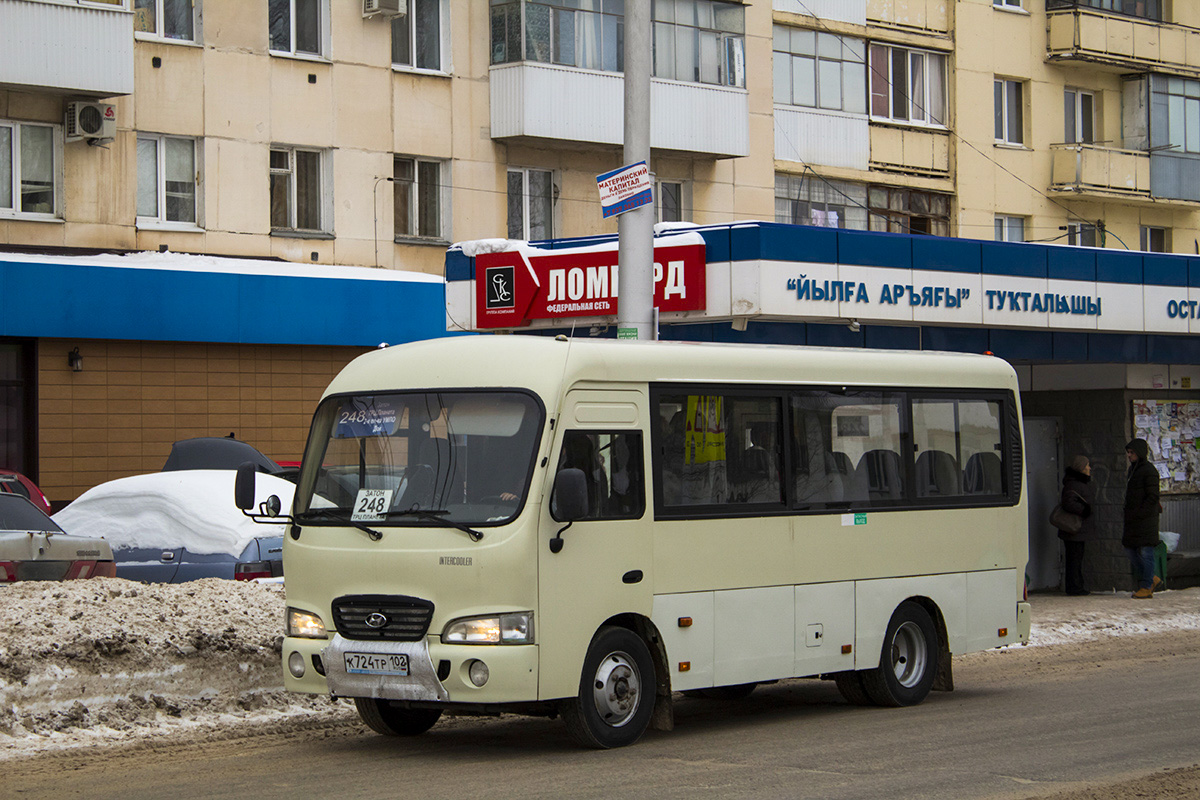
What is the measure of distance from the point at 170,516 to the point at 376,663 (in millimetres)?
4993

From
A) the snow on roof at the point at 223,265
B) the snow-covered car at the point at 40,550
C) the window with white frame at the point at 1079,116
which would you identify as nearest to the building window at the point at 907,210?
the window with white frame at the point at 1079,116

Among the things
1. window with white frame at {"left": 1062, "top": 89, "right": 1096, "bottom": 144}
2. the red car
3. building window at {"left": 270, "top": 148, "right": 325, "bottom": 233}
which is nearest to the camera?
the red car

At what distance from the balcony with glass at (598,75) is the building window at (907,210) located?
5032 mm

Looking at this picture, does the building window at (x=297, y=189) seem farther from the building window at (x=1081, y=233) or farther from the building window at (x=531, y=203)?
the building window at (x=1081, y=233)

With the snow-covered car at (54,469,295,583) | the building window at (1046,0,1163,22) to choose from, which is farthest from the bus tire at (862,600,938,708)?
the building window at (1046,0,1163,22)

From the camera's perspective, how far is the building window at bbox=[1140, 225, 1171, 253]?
136ft

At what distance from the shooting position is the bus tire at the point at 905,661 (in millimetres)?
11648

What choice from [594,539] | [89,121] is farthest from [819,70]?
[594,539]

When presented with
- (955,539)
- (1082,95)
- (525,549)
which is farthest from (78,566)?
(1082,95)

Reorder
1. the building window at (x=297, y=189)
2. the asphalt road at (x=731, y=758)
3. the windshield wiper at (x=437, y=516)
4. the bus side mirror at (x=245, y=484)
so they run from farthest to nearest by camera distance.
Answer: the building window at (x=297, y=189) → the bus side mirror at (x=245, y=484) → the windshield wiper at (x=437, y=516) → the asphalt road at (x=731, y=758)

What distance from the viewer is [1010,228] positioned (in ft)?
127

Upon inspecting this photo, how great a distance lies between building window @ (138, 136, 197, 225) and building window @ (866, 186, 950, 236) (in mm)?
15294

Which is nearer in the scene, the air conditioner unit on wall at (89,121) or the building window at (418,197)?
the air conditioner unit on wall at (89,121)

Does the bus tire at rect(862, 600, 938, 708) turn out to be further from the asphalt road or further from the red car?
the red car
